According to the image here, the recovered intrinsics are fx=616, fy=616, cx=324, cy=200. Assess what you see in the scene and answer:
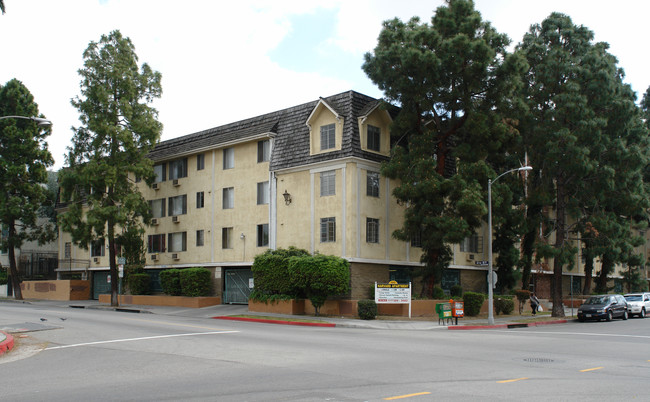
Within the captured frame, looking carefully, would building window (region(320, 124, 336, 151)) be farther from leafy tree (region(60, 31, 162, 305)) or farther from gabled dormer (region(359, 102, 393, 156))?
leafy tree (region(60, 31, 162, 305))

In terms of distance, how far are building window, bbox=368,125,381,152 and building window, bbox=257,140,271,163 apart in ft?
21.9

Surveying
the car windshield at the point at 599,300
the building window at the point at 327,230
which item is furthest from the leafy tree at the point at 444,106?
the car windshield at the point at 599,300

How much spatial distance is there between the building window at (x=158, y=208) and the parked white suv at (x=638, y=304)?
32290 millimetres

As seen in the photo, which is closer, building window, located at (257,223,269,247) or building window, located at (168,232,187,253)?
building window, located at (257,223,269,247)

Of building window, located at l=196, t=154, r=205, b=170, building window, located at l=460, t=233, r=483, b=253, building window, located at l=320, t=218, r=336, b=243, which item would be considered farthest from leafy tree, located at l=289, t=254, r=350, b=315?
building window, located at l=196, t=154, r=205, b=170

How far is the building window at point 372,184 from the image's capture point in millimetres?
34438

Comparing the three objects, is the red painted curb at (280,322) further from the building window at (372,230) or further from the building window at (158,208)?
the building window at (158,208)

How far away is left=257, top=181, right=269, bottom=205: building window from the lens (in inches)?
1477

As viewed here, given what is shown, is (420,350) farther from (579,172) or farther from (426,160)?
(579,172)

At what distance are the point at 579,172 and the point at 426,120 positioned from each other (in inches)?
368

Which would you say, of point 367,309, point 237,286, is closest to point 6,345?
point 367,309

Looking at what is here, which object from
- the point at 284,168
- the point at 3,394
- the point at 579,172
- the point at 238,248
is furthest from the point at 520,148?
the point at 3,394

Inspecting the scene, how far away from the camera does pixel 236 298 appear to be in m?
38.9

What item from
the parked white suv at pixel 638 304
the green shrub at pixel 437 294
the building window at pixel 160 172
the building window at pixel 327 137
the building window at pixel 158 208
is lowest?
the parked white suv at pixel 638 304
